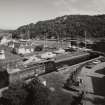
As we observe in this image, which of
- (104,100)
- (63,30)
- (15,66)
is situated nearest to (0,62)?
(15,66)

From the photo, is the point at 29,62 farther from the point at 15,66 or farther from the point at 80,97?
the point at 80,97

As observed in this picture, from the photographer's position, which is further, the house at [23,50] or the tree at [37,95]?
the house at [23,50]

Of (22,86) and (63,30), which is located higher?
(63,30)

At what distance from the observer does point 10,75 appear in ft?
59.6

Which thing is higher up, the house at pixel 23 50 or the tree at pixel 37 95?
the house at pixel 23 50

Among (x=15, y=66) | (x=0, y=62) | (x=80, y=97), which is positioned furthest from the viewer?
(x=0, y=62)

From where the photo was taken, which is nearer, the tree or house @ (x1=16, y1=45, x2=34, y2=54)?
the tree

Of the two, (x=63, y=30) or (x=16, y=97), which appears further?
(x=63, y=30)

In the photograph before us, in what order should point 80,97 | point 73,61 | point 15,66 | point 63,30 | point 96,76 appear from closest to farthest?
point 80,97 → point 96,76 → point 15,66 → point 73,61 → point 63,30

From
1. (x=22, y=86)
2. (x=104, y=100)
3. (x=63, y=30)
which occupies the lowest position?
(x=104, y=100)

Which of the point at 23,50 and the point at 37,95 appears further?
the point at 23,50

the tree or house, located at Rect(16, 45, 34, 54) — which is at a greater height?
house, located at Rect(16, 45, 34, 54)

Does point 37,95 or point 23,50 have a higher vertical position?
point 23,50

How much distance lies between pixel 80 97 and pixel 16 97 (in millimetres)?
4962
